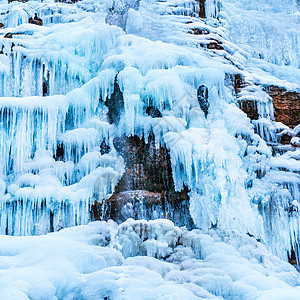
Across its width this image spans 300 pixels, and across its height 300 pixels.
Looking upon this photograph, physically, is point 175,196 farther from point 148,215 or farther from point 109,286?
point 109,286

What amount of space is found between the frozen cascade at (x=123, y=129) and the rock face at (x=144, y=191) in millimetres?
158

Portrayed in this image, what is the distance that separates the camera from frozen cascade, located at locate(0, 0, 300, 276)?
236 inches

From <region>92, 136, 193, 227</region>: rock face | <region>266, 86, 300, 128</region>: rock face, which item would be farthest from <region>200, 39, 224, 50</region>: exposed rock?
<region>92, 136, 193, 227</region>: rock face

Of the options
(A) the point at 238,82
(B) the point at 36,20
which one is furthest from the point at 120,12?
(A) the point at 238,82

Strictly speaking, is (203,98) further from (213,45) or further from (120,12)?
(120,12)

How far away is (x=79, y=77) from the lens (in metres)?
7.11

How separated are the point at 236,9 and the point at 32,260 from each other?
30.0 ft

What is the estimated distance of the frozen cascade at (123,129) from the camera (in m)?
6.00

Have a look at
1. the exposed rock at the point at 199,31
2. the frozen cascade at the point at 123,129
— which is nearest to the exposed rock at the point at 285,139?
the frozen cascade at the point at 123,129

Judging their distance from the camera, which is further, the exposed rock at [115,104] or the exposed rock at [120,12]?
the exposed rock at [120,12]

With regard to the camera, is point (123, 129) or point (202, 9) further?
point (202, 9)

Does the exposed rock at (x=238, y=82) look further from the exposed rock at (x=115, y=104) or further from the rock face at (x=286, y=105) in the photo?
the exposed rock at (x=115, y=104)

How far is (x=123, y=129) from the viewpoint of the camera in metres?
6.57

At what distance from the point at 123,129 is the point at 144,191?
122 cm
